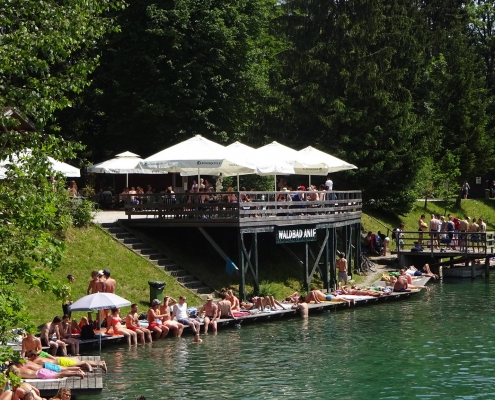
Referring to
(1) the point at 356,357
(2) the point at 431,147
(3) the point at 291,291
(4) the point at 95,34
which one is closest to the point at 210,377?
(1) the point at 356,357

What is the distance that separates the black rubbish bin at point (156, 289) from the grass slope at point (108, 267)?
0.46 meters

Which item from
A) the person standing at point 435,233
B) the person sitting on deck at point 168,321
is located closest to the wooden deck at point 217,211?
the person sitting on deck at point 168,321

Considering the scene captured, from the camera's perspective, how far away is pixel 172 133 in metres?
50.0

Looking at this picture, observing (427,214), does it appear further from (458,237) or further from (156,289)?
(156,289)

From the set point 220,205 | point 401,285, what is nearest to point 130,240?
point 220,205

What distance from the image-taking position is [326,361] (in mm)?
25094

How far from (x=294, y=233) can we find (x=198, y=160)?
15.9ft

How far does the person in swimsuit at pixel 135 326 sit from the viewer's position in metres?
27.2

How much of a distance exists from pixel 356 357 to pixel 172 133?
86.3ft

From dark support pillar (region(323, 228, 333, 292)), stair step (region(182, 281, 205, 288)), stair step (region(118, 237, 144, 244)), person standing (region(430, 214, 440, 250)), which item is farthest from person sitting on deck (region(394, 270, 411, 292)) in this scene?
stair step (region(118, 237, 144, 244))

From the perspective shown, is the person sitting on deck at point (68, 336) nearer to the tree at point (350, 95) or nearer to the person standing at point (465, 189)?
the tree at point (350, 95)

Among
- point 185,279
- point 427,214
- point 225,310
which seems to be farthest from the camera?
point 427,214

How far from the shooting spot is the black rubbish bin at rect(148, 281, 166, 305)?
30.5m

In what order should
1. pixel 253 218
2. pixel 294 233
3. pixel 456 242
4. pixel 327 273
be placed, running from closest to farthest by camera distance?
pixel 253 218
pixel 294 233
pixel 327 273
pixel 456 242
